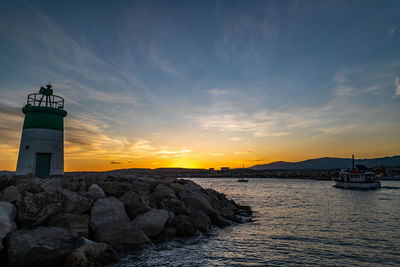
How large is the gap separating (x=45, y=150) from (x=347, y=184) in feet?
173

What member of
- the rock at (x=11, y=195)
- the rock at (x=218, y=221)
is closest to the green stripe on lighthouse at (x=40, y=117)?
the rock at (x=11, y=195)

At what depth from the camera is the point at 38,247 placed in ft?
19.7

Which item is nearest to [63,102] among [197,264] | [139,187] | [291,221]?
[139,187]

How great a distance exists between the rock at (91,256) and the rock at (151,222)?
180 centimetres

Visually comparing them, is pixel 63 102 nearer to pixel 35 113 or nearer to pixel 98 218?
pixel 35 113

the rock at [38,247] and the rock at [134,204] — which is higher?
the rock at [134,204]

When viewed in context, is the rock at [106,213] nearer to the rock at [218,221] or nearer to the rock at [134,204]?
the rock at [134,204]

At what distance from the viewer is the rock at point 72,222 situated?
287 inches

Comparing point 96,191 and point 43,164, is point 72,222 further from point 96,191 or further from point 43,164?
point 43,164

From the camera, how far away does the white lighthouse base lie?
1406 cm

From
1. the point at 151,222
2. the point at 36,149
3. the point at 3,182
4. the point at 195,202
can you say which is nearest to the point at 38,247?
the point at 151,222

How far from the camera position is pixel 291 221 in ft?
46.0

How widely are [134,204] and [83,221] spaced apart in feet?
6.45

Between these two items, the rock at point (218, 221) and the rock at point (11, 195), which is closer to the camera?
the rock at point (11, 195)
